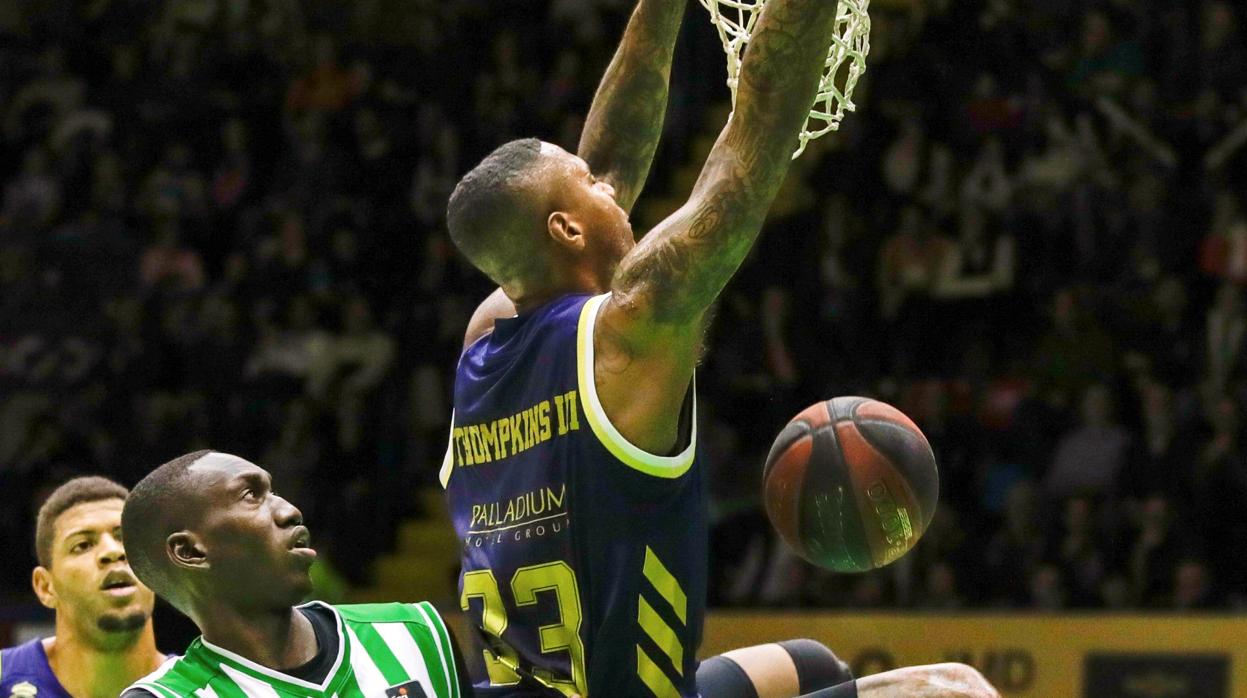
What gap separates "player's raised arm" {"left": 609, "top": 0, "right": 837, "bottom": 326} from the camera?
3.48 metres

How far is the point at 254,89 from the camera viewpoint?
521 inches

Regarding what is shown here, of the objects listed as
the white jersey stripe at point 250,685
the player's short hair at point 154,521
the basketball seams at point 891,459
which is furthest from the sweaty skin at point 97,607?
the basketball seams at point 891,459

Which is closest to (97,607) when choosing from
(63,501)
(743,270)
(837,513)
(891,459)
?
(63,501)

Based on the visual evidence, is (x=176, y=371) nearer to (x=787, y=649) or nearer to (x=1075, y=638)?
(x=1075, y=638)

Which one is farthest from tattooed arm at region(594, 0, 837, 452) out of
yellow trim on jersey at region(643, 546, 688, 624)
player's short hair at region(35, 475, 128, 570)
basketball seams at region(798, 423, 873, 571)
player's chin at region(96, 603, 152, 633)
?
player's short hair at region(35, 475, 128, 570)

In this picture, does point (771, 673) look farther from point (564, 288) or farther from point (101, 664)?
point (101, 664)

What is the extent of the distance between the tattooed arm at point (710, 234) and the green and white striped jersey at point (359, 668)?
0.74 m

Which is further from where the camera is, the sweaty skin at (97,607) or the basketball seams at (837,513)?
the sweaty skin at (97,607)

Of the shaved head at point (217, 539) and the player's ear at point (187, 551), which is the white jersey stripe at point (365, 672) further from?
the player's ear at point (187, 551)

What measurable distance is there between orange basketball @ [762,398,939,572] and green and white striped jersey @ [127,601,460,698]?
79 cm

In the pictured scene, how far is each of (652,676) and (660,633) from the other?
9cm

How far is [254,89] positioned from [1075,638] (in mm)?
7264

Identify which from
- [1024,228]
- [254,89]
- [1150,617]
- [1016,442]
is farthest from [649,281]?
[254,89]

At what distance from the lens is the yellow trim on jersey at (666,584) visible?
363 centimetres
